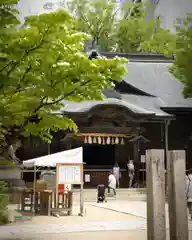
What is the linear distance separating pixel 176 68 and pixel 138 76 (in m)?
10.6

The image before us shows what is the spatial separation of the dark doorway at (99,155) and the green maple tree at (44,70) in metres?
17.9

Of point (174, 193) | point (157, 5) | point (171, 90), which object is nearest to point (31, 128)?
point (174, 193)

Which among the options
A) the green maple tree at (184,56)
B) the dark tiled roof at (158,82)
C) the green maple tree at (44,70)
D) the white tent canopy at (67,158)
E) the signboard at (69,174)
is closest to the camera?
the green maple tree at (44,70)

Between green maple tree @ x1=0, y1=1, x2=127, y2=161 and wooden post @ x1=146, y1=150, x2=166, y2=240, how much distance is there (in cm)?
181

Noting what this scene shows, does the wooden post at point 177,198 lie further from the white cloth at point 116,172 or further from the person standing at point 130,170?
the person standing at point 130,170

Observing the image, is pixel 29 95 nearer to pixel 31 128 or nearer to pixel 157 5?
pixel 31 128

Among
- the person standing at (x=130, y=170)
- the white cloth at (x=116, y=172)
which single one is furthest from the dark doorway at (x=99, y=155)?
the white cloth at (x=116, y=172)

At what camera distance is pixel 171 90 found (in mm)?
28812

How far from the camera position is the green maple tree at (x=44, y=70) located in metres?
6.02

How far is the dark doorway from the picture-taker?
25.2 metres

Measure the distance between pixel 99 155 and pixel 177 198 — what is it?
1957 cm

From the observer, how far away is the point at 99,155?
84.7 feet

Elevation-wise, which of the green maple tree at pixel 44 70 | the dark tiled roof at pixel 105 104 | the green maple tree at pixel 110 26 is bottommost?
the green maple tree at pixel 44 70

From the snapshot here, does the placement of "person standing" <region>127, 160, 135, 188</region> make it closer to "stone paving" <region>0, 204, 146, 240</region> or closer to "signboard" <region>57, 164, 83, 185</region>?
"stone paving" <region>0, 204, 146, 240</region>
